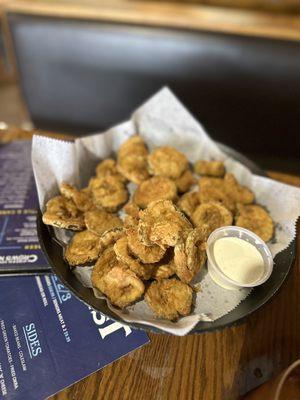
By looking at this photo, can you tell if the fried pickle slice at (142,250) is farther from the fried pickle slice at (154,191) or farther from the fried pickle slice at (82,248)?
the fried pickle slice at (154,191)

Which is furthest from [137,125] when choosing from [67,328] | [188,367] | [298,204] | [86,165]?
[188,367]

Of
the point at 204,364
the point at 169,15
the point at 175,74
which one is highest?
the point at 169,15

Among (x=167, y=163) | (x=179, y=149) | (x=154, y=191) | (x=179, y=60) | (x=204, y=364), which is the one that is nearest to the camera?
(x=204, y=364)

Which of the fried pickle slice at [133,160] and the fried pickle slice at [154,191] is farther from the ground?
the fried pickle slice at [133,160]

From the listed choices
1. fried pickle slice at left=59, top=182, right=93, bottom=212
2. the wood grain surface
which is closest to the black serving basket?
fried pickle slice at left=59, top=182, right=93, bottom=212

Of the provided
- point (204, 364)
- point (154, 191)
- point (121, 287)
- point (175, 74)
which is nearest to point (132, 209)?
point (154, 191)

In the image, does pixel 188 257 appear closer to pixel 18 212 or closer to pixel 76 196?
pixel 76 196

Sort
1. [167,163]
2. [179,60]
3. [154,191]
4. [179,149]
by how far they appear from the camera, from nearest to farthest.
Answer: [154,191] → [167,163] → [179,149] → [179,60]

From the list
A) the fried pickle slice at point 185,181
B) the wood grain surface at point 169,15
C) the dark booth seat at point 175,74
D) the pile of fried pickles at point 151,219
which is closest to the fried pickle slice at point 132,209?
the pile of fried pickles at point 151,219
